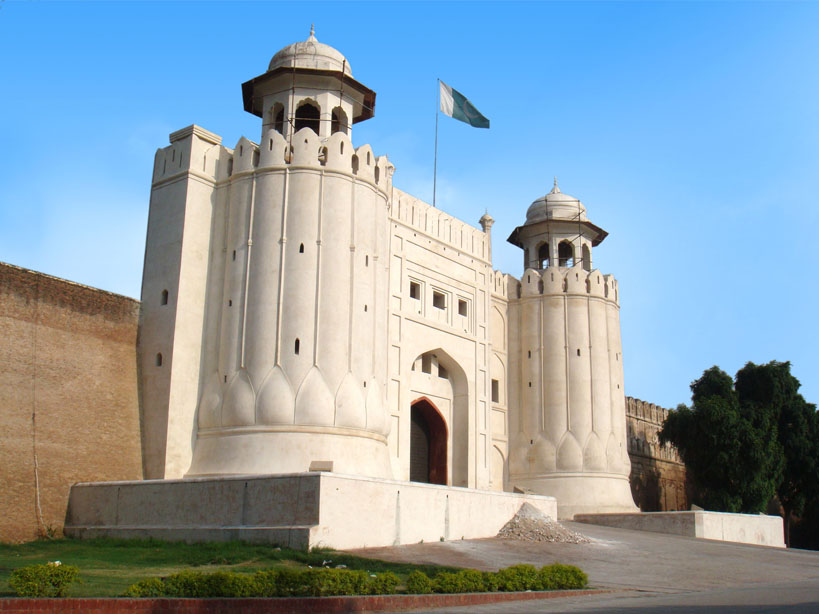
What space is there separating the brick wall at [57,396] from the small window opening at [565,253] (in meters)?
18.0

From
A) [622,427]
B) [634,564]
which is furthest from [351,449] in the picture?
[622,427]

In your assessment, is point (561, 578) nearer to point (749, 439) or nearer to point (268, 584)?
point (268, 584)

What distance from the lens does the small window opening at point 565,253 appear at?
3488 centimetres

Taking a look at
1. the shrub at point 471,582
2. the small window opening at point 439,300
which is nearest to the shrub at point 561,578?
the shrub at point 471,582

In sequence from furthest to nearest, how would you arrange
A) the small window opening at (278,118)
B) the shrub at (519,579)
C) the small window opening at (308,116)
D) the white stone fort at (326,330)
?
the small window opening at (308,116) → the small window opening at (278,118) → the white stone fort at (326,330) → the shrub at (519,579)

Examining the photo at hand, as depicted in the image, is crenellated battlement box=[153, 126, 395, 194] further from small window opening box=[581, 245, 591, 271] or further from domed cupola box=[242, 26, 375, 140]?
small window opening box=[581, 245, 591, 271]

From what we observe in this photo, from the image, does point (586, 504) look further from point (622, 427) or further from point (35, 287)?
point (35, 287)

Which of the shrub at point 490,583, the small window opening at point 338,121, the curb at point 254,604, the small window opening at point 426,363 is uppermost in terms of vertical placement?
the small window opening at point 338,121

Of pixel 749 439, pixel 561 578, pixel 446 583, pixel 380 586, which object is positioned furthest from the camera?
pixel 749 439

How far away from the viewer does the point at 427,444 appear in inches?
1155

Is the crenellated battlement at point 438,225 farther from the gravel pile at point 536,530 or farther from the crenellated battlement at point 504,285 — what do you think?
the gravel pile at point 536,530

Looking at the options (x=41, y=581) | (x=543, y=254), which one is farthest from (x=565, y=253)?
(x=41, y=581)

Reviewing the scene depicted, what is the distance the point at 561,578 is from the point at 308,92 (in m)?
16.7

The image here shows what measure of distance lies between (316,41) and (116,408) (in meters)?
12.2
